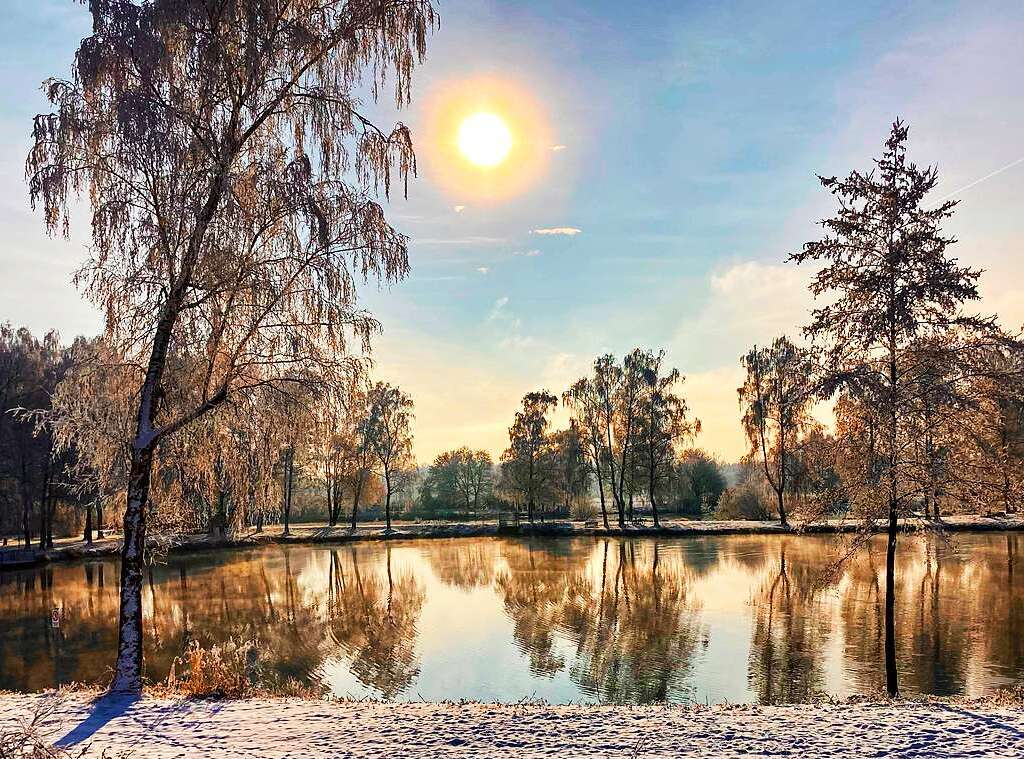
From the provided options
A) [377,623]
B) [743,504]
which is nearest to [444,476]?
[743,504]

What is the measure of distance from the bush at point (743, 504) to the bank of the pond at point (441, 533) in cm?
464

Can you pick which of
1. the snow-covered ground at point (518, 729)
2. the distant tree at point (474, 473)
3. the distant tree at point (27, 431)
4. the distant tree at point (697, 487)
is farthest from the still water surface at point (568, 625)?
the distant tree at point (474, 473)

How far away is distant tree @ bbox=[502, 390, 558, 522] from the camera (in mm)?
54125

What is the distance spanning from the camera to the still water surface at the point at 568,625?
12047 mm

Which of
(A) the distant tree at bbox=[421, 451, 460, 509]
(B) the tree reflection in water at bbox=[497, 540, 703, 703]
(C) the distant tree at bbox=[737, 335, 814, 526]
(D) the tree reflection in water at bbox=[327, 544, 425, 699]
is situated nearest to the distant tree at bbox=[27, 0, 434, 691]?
(D) the tree reflection in water at bbox=[327, 544, 425, 699]

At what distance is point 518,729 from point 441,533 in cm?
4016

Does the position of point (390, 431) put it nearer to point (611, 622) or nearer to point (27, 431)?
point (27, 431)

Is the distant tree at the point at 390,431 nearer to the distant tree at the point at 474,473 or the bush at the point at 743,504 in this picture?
the bush at the point at 743,504

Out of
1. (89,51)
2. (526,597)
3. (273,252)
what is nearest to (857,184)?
(273,252)

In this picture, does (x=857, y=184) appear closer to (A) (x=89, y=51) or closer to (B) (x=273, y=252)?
(B) (x=273, y=252)

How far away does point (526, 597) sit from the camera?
21391mm

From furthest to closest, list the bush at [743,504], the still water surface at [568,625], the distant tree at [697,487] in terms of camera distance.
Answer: the distant tree at [697,487], the bush at [743,504], the still water surface at [568,625]

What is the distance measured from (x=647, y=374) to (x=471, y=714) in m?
44.9

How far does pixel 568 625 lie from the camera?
16.9 m
